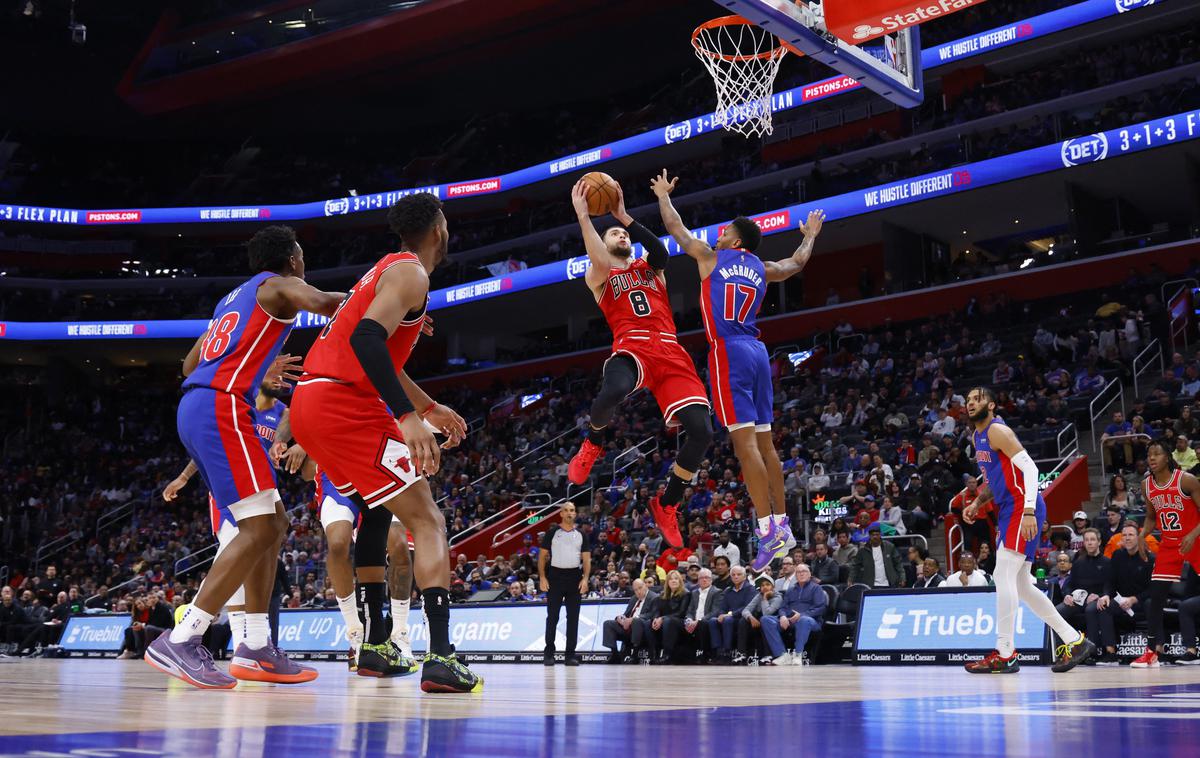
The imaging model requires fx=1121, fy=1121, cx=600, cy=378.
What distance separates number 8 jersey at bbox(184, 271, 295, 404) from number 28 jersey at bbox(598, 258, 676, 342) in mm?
2741

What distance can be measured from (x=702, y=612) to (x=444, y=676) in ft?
30.7

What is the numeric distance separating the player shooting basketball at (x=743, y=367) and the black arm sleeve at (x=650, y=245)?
215mm

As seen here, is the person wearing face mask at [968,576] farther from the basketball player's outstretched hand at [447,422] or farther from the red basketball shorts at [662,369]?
the basketball player's outstretched hand at [447,422]

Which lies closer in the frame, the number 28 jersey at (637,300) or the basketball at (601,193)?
the basketball at (601,193)

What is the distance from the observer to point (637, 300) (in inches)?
315

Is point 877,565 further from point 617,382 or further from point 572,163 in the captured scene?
point 572,163

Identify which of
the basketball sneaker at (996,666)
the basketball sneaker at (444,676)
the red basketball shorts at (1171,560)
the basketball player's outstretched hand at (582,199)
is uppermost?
the basketball player's outstretched hand at (582,199)

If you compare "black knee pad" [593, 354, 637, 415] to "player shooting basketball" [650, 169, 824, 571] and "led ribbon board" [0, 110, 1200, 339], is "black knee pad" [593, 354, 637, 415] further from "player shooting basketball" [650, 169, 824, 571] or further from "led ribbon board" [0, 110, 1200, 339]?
"led ribbon board" [0, 110, 1200, 339]

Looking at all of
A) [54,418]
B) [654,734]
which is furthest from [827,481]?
[54,418]

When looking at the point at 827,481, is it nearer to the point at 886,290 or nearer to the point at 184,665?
the point at 886,290

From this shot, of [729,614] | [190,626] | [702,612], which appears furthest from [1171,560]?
[190,626]

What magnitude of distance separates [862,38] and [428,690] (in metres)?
6.27

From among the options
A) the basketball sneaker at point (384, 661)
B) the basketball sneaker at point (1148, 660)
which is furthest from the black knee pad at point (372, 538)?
the basketball sneaker at point (1148, 660)

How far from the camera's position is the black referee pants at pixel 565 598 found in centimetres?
1278
